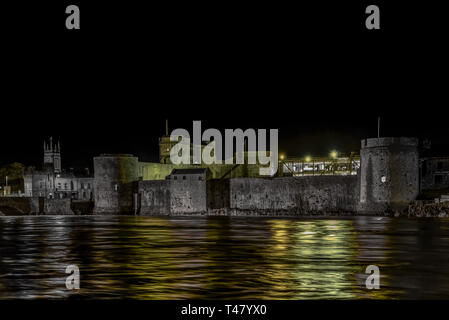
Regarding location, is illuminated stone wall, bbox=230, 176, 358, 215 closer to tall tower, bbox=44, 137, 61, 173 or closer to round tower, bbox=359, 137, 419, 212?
round tower, bbox=359, 137, 419, 212

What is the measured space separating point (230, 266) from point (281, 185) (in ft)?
109

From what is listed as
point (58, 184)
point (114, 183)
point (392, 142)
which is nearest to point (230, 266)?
point (392, 142)

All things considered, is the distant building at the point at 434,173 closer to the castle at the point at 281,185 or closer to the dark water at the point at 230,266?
the castle at the point at 281,185

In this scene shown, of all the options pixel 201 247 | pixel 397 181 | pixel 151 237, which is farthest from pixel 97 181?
pixel 201 247

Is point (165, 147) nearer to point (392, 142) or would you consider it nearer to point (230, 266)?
point (392, 142)

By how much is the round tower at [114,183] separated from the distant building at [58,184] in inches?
989

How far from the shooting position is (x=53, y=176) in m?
84.2

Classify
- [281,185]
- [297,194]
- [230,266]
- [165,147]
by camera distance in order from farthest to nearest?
[165,147] → [281,185] → [297,194] → [230,266]

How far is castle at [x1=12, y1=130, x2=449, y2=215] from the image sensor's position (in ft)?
134

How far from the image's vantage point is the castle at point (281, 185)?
40812 millimetres

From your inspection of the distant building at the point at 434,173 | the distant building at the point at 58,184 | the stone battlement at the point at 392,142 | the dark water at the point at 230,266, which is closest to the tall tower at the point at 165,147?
the distant building at the point at 58,184

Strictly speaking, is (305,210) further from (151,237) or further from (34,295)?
(34,295)

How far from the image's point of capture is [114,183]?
182 feet
